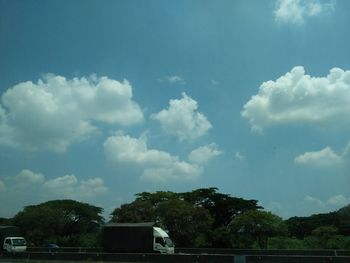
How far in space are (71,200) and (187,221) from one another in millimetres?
31664

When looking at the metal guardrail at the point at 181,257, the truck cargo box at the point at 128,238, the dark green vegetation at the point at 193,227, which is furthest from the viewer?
the dark green vegetation at the point at 193,227

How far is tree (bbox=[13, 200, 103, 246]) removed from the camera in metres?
73.1

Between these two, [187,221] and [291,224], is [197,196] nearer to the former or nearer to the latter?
Answer: [187,221]

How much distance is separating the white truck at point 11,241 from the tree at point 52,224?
16.5 meters

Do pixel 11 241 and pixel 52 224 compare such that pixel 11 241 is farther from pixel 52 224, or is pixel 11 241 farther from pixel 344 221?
pixel 344 221

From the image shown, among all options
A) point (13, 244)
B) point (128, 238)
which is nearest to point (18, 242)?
point (13, 244)

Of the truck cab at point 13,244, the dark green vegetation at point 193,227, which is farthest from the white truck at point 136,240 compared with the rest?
the dark green vegetation at point 193,227

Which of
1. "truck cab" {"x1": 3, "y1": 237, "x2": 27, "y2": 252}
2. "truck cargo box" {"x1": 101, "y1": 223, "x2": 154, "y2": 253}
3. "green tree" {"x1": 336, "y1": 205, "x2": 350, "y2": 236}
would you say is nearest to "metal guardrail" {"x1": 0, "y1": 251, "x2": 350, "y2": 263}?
"truck cargo box" {"x1": 101, "y1": 223, "x2": 154, "y2": 253}

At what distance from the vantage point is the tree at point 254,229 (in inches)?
2689

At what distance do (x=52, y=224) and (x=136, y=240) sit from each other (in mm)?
32207

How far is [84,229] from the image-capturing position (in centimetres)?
8744

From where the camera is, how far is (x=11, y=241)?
174 feet

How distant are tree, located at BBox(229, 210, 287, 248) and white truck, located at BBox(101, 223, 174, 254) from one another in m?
23.2

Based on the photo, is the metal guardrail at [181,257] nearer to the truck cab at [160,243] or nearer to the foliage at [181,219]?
the truck cab at [160,243]
